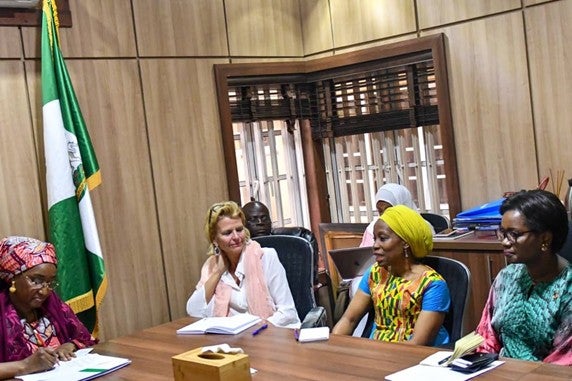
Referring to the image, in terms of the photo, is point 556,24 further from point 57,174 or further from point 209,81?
point 57,174

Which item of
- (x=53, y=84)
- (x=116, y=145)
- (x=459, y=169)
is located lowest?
(x=459, y=169)

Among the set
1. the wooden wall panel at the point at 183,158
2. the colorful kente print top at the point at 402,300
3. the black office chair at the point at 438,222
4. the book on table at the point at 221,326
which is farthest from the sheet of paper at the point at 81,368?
the black office chair at the point at 438,222

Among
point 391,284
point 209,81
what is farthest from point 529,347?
point 209,81

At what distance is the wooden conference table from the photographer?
7.85ft

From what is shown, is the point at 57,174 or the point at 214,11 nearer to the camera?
the point at 57,174

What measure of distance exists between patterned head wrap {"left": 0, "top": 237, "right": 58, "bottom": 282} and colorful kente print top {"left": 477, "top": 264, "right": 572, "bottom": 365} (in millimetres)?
1917

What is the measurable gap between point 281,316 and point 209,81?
216cm

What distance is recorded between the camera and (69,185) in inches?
169

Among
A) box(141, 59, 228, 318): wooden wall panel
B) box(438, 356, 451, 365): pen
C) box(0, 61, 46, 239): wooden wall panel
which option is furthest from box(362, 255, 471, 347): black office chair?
box(0, 61, 46, 239): wooden wall panel

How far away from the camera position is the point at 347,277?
4.36 meters

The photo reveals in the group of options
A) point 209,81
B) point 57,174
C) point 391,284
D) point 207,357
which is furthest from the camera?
point 209,81

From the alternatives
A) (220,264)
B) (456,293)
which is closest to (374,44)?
(220,264)

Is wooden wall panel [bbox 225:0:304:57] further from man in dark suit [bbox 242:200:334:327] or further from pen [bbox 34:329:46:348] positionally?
pen [bbox 34:329:46:348]

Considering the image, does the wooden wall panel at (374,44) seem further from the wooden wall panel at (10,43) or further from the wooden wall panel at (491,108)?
the wooden wall panel at (10,43)
